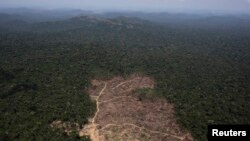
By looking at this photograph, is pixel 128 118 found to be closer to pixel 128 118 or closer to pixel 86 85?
pixel 128 118

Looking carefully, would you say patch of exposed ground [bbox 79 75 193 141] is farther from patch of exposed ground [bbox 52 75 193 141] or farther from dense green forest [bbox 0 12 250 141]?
dense green forest [bbox 0 12 250 141]

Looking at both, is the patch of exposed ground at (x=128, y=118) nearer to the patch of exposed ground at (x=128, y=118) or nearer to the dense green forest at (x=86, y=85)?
the patch of exposed ground at (x=128, y=118)

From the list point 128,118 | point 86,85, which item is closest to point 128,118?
→ point 128,118

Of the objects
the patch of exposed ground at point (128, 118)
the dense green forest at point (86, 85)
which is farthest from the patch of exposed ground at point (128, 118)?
the dense green forest at point (86, 85)

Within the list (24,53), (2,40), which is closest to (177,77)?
(24,53)

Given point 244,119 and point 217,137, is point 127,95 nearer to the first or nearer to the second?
point 244,119

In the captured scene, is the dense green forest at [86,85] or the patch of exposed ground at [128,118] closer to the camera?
the patch of exposed ground at [128,118]

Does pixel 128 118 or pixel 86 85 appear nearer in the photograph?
pixel 128 118
